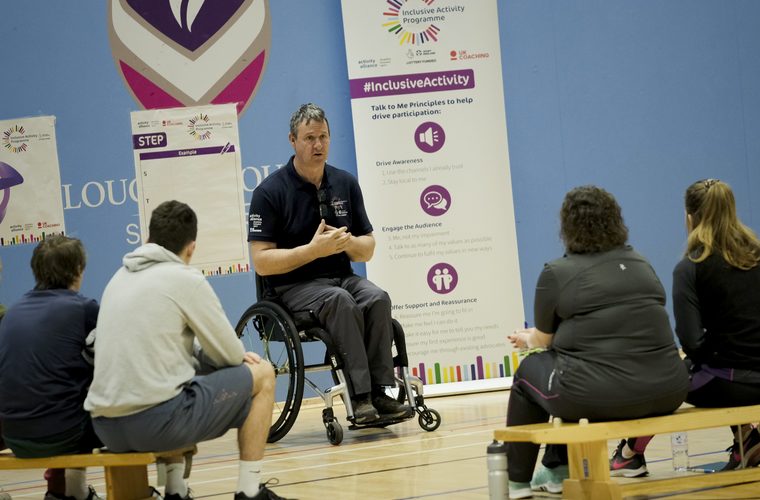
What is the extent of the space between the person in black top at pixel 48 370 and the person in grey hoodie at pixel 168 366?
0.20 m

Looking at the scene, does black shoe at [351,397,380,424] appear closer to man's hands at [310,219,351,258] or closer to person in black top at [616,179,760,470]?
man's hands at [310,219,351,258]

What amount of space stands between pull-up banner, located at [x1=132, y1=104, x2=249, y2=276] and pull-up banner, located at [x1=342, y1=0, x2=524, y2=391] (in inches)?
31.2

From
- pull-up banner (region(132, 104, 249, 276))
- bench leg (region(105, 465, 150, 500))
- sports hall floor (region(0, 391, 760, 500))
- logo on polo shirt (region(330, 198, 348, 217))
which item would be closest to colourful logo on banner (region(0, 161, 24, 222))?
pull-up banner (region(132, 104, 249, 276))

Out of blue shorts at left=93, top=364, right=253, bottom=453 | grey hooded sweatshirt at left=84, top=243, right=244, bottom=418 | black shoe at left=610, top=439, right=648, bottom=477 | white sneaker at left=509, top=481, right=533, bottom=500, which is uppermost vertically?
grey hooded sweatshirt at left=84, top=243, right=244, bottom=418

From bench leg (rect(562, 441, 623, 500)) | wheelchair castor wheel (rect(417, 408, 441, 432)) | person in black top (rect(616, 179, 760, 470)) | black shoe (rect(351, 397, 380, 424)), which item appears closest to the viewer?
bench leg (rect(562, 441, 623, 500))

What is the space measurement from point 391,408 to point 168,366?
1636mm

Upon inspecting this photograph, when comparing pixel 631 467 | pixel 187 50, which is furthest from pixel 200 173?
pixel 631 467

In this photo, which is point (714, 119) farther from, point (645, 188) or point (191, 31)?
point (191, 31)

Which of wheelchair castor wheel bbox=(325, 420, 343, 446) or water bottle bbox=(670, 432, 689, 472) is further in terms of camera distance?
wheelchair castor wheel bbox=(325, 420, 343, 446)

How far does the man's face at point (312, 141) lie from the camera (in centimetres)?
445

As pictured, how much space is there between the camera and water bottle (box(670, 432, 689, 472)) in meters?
3.09

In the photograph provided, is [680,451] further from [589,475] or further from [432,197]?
[432,197]

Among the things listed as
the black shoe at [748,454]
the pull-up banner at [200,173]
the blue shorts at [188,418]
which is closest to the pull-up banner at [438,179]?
the pull-up banner at [200,173]

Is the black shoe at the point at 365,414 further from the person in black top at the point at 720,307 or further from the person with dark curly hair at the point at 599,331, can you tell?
the person in black top at the point at 720,307
